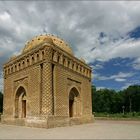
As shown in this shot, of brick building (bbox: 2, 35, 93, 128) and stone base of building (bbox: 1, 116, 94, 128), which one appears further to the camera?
brick building (bbox: 2, 35, 93, 128)

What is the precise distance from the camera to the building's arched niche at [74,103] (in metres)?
20.1

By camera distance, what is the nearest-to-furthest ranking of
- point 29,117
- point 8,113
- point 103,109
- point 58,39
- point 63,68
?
1. point 29,117
2. point 63,68
3. point 8,113
4. point 58,39
5. point 103,109

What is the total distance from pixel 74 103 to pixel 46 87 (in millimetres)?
5552

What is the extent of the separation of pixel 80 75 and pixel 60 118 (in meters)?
5.69

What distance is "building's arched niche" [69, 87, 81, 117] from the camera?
2009 cm

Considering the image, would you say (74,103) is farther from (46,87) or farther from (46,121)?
(46,121)

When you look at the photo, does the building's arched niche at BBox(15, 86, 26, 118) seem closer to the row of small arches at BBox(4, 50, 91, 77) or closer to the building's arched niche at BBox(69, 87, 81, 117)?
the row of small arches at BBox(4, 50, 91, 77)

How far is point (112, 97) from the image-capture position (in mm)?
61312

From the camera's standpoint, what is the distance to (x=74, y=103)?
20.4 metres

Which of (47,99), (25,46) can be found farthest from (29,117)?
(25,46)

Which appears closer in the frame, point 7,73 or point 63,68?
point 63,68

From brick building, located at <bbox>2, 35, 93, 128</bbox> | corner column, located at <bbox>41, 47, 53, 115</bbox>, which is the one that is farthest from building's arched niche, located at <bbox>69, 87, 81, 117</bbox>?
corner column, located at <bbox>41, 47, 53, 115</bbox>

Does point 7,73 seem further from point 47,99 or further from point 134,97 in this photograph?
point 134,97

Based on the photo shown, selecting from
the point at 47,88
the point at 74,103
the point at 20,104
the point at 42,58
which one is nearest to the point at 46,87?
the point at 47,88
